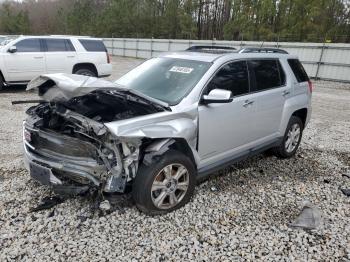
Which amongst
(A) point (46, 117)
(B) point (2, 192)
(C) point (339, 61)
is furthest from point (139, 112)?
(C) point (339, 61)

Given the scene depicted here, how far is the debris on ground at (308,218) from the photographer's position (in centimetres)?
341

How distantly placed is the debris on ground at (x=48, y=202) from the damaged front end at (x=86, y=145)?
1.24 feet

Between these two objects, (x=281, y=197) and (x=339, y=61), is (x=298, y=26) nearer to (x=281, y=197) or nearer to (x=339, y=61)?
(x=339, y=61)

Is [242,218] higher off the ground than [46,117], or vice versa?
[46,117]

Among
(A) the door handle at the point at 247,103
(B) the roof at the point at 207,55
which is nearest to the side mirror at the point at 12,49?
(B) the roof at the point at 207,55

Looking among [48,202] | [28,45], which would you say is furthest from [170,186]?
[28,45]

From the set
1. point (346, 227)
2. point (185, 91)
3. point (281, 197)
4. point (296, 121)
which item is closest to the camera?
point (346, 227)

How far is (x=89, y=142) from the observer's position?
3104mm

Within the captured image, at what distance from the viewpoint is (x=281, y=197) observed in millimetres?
4023

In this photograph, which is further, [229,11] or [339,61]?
[229,11]

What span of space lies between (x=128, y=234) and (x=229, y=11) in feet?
120

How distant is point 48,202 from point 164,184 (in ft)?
4.26

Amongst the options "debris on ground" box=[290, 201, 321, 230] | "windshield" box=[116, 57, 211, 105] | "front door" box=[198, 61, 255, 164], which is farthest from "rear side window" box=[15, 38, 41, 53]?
"debris on ground" box=[290, 201, 321, 230]

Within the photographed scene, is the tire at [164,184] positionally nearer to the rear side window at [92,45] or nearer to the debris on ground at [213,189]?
the debris on ground at [213,189]
